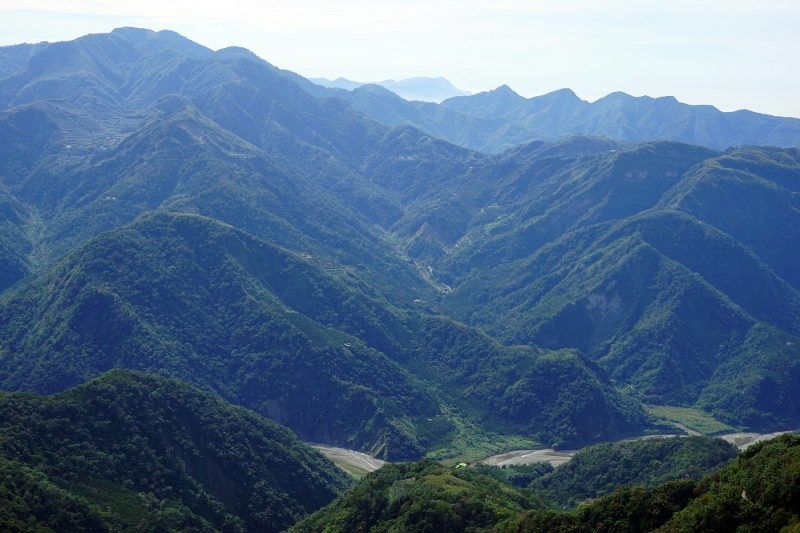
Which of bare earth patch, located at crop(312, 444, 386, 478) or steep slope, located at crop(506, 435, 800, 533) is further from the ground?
steep slope, located at crop(506, 435, 800, 533)

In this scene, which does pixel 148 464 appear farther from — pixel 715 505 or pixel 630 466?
pixel 630 466

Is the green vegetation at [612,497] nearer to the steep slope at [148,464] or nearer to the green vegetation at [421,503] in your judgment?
the green vegetation at [421,503]

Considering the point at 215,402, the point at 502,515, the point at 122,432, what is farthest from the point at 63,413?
the point at 502,515

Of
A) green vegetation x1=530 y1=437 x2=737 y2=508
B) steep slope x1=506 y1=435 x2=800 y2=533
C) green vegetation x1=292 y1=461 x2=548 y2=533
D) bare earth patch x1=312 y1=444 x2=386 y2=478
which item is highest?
steep slope x1=506 y1=435 x2=800 y2=533

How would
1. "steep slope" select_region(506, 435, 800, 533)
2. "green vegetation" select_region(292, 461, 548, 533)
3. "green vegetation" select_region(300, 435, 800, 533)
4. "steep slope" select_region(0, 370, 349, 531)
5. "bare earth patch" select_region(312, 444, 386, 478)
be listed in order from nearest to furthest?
"steep slope" select_region(506, 435, 800, 533) → "green vegetation" select_region(300, 435, 800, 533) → "green vegetation" select_region(292, 461, 548, 533) → "steep slope" select_region(0, 370, 349, 531) → "bare earth patch" select_region(312, 444, 386, 478)

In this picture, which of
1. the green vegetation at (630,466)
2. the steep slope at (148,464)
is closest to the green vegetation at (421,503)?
the steep slope at (148,464)

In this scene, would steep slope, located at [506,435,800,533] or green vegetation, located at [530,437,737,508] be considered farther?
green vegetation, located at [530,437,737,508]

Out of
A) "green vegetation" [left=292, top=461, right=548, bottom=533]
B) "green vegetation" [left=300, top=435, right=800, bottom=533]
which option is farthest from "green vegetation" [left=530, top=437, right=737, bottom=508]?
"green vegetation" [left=292, top=461, right=548, bottom=533]

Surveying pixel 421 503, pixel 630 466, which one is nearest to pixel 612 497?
pixel 421 503

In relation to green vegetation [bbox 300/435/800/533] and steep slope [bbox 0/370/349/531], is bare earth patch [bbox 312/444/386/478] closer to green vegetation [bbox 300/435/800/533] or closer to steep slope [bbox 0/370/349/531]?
steep slope [bbox 0/370/349/531]
